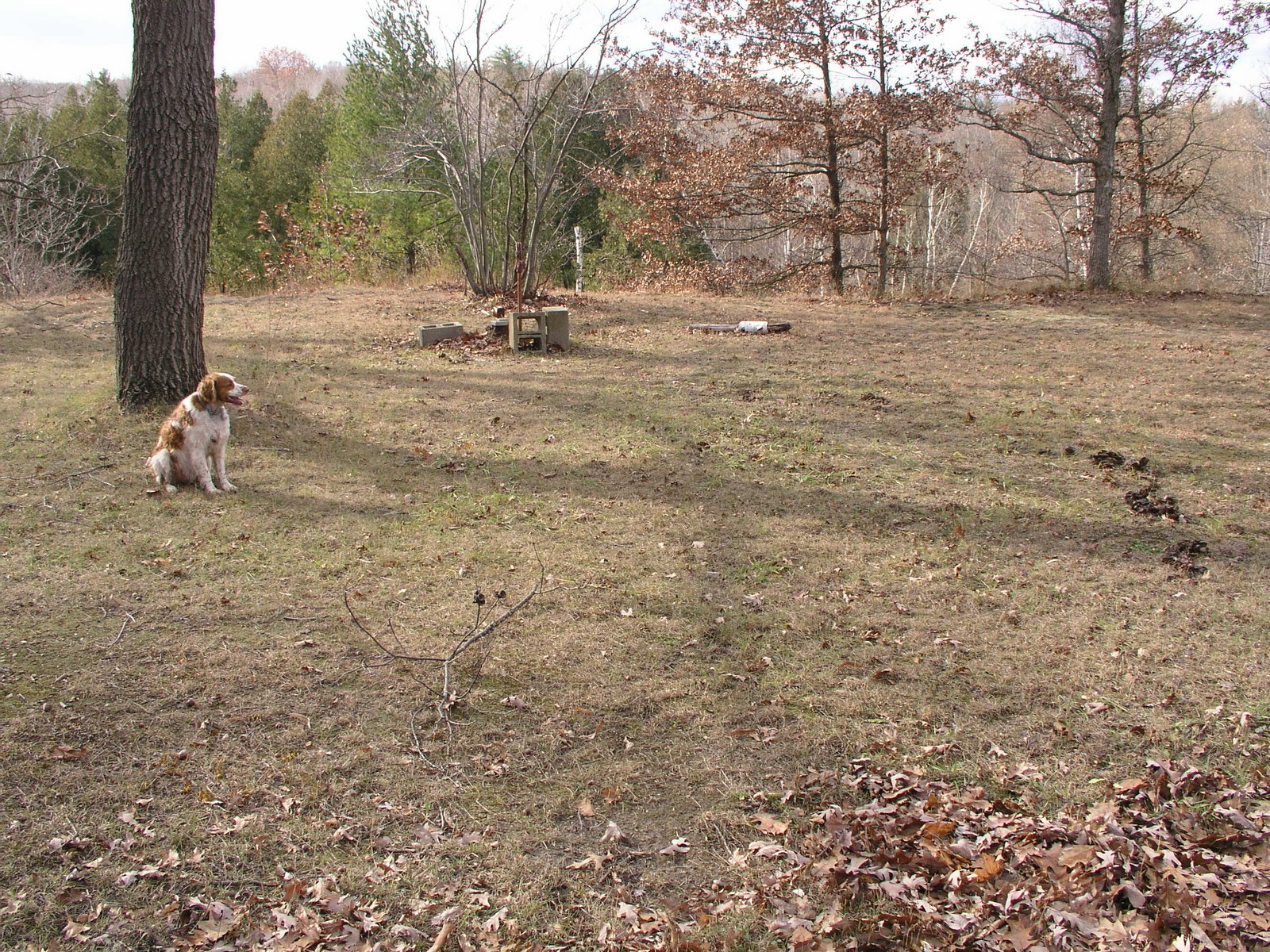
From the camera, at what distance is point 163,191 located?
7258 mm

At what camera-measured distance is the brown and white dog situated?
611cm

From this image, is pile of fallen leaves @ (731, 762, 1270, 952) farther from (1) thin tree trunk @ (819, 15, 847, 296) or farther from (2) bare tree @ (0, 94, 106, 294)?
(2) bare tree @ (0, 94, 106, 294)

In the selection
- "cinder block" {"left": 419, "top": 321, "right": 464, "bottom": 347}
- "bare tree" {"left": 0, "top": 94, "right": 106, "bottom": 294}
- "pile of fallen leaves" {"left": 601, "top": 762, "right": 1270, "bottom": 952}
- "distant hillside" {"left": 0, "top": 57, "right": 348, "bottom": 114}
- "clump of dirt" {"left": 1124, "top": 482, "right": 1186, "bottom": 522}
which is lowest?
"pile of fallen leaves" {"left": 601, "top": 762, "right": 1270, "bottom": 952}

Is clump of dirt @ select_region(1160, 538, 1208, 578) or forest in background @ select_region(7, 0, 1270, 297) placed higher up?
forest in background @ select_region(7, 0, 1270, 297)

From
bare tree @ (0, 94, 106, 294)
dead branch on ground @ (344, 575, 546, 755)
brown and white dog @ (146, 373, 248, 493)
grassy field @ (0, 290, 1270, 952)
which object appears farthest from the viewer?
bare tree @ (0, 94, 106, 294)

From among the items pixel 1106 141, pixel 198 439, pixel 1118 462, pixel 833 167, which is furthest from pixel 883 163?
pixel 198 439

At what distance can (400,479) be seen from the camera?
677 centimetres

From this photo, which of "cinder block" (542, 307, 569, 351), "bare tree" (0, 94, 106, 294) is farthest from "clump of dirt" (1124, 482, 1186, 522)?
"bare tree" (0, 94, 106, 294)

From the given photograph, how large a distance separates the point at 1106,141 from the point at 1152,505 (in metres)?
10.9

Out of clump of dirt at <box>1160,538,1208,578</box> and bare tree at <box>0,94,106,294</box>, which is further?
bare tree at <box>0,94,106,294</box>

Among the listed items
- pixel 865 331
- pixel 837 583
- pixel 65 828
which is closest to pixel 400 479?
pixel 837 583

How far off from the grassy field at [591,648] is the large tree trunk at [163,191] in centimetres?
71

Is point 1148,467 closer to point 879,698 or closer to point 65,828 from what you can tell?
point 879,698

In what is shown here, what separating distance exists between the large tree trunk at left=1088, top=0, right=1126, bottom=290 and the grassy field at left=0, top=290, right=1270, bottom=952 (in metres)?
6.91
